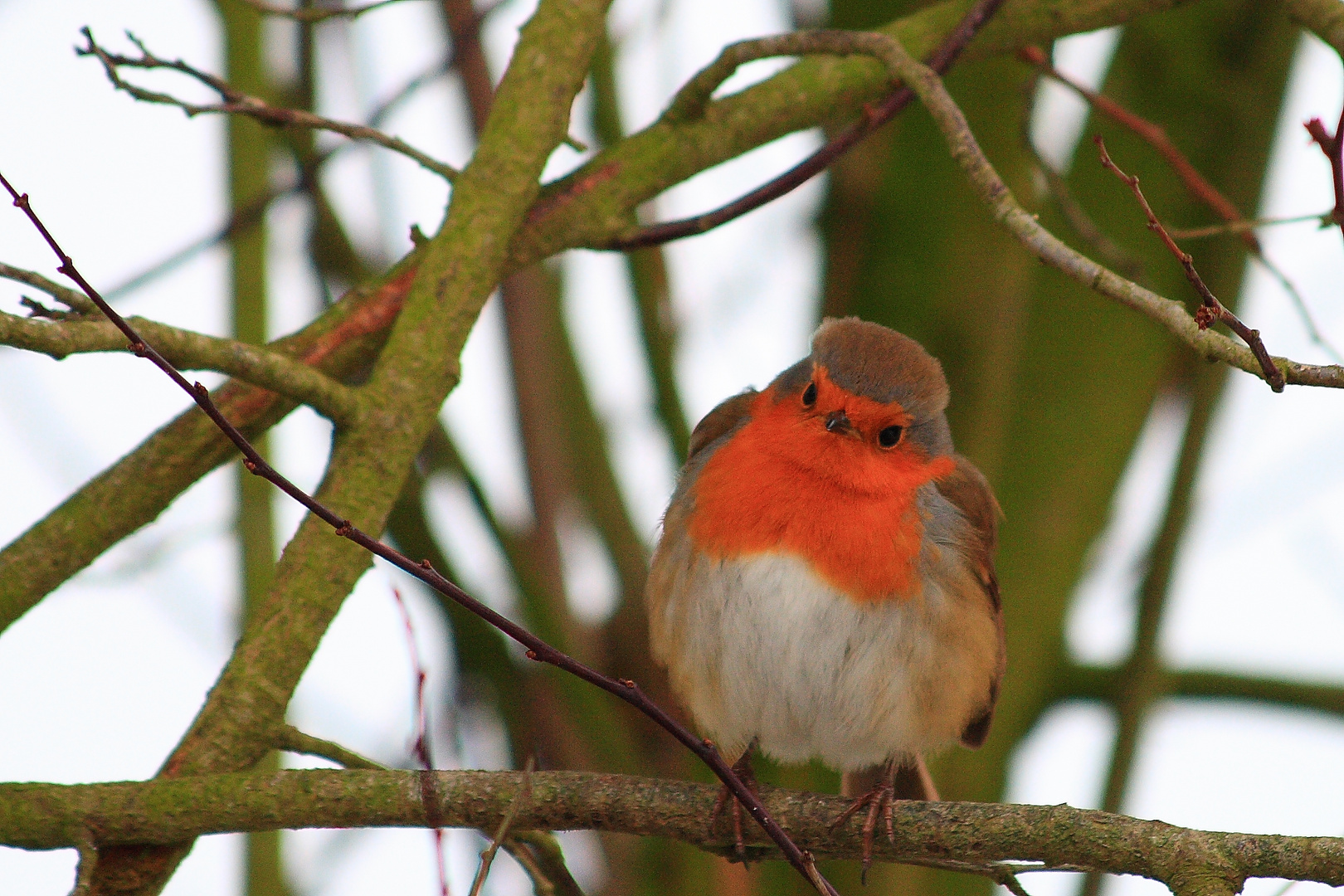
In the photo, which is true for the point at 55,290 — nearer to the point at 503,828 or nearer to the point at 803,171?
the point at 503,828

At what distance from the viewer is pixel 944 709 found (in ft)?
11.4

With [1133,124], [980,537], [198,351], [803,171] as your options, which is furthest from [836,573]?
[198,351]

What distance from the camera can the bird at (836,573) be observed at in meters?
3.33

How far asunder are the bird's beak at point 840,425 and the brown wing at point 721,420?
388 millimetres

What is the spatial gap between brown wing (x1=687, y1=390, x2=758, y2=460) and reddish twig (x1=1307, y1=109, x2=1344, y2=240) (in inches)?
77.2

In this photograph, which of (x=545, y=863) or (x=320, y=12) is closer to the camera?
(x=545, y=863)

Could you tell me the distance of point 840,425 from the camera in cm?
347

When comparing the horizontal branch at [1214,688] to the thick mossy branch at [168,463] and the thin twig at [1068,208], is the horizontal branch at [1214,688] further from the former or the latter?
the thick mossy branch at [168,463]

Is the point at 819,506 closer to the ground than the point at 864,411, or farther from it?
closer to the ground

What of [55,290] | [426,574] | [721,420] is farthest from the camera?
[721,420]

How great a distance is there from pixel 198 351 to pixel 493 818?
949 mm

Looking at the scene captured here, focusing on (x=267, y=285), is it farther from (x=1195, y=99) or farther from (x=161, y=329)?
(x=1195, y=99)

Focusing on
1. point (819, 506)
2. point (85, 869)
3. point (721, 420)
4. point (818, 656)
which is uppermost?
point (721, 420)

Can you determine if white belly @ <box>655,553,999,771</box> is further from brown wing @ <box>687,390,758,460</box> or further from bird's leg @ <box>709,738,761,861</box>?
brown wing @ <box>687,390,758,460</box>
